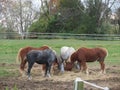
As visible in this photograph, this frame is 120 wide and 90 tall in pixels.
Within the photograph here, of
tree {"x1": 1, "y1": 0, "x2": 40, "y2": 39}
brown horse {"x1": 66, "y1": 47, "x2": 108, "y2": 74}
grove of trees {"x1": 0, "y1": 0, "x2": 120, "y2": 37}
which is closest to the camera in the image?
brown horse {"x1": 66, "y1": 47, "x2": 108, "y2": 74}

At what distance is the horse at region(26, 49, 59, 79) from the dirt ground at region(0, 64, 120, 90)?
1.33 ft

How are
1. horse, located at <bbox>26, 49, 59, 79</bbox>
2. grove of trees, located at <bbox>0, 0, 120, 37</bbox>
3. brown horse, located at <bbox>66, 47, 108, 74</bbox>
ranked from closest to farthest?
1. horse, located at <bbox>26, 49, 59, 79</bbox>
2. brown horse, located at <bbox>66, 47, 108, 74</bbox>
3. grove of trees, located at <bbox>0, 0, 120, 37</bbox>

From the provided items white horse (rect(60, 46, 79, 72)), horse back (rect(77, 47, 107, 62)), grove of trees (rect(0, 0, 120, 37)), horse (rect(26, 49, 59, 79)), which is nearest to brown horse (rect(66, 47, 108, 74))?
horse back (rect(77, 47, 107, 62))

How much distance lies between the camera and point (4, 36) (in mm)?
48750

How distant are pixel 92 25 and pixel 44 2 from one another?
486 inches

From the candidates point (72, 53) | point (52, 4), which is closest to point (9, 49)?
point (72, 53)

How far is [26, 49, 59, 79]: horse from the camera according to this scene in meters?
14.8

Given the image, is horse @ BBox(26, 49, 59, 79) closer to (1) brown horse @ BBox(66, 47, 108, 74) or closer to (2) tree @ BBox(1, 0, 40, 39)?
(1) brown horse @ BBox(66, 47, 108, 74)

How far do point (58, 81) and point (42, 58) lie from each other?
1.38 m

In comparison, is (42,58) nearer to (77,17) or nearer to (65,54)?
A: (65,54)

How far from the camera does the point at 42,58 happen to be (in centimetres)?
1498

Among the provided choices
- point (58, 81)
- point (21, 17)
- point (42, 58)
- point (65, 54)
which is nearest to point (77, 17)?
point (21, 17)

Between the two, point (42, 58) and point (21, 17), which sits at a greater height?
point (42, 58)

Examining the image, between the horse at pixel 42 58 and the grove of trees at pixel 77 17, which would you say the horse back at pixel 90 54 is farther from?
the grove of trees at pixel 77 17
